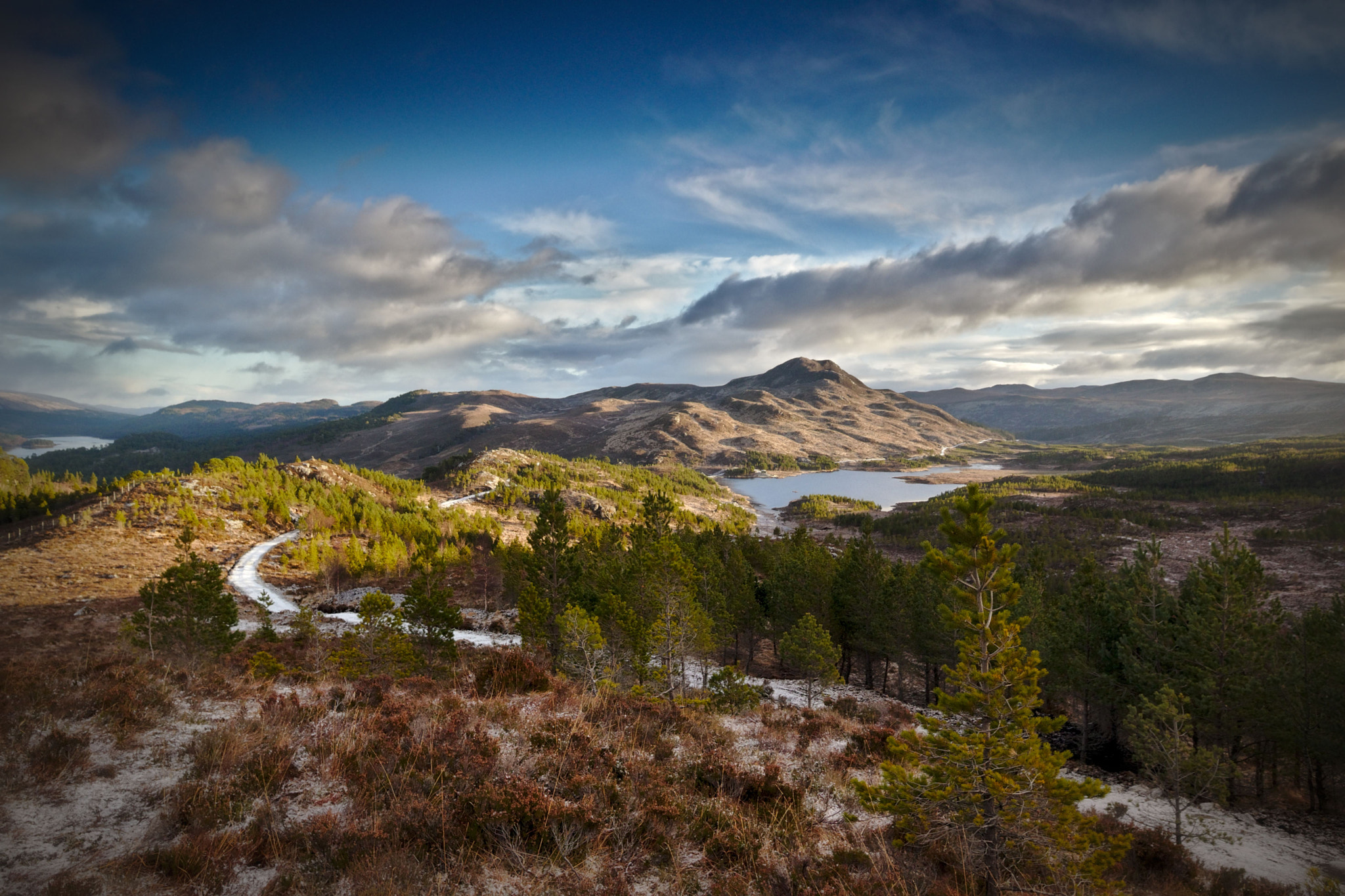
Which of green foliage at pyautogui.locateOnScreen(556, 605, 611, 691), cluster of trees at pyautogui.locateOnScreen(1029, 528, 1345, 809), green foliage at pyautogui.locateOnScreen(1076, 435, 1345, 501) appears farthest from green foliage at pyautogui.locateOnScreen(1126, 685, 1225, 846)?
green foliage at pyautogui.locateOnScreen(1076, 435, 1345, 501)

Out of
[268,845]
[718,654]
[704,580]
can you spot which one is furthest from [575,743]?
[718,654]

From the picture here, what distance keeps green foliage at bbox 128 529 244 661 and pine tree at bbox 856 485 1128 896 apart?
27.1 m

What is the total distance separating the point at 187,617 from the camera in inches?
865

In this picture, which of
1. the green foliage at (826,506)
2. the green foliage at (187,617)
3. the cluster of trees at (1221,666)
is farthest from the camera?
the green foliage at (826,506)

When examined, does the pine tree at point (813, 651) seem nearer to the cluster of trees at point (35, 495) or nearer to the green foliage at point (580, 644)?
the green foliage at point (580, 644)

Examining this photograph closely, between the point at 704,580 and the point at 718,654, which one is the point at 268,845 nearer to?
the point at 704,580

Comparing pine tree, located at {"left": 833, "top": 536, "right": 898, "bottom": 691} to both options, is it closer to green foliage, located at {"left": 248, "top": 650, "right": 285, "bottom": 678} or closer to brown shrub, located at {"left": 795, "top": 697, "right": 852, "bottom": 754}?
brown shrub, located at {"left": 795, "top": 697, "right": 852, "bottom": 754}

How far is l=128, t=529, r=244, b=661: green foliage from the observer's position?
71.9ft

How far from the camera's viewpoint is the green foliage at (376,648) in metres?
21.1

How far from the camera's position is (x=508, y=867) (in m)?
6.17

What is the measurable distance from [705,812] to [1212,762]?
1029 inches

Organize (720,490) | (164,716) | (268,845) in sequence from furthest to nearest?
1. (720,490)
2. (164,716)
3. (268,845)

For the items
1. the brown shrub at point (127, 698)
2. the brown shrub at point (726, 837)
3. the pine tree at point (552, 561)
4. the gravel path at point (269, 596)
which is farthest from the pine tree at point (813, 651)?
the brown shrub at point (127, 698)

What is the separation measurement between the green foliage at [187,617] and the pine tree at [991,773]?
27.1 metres
